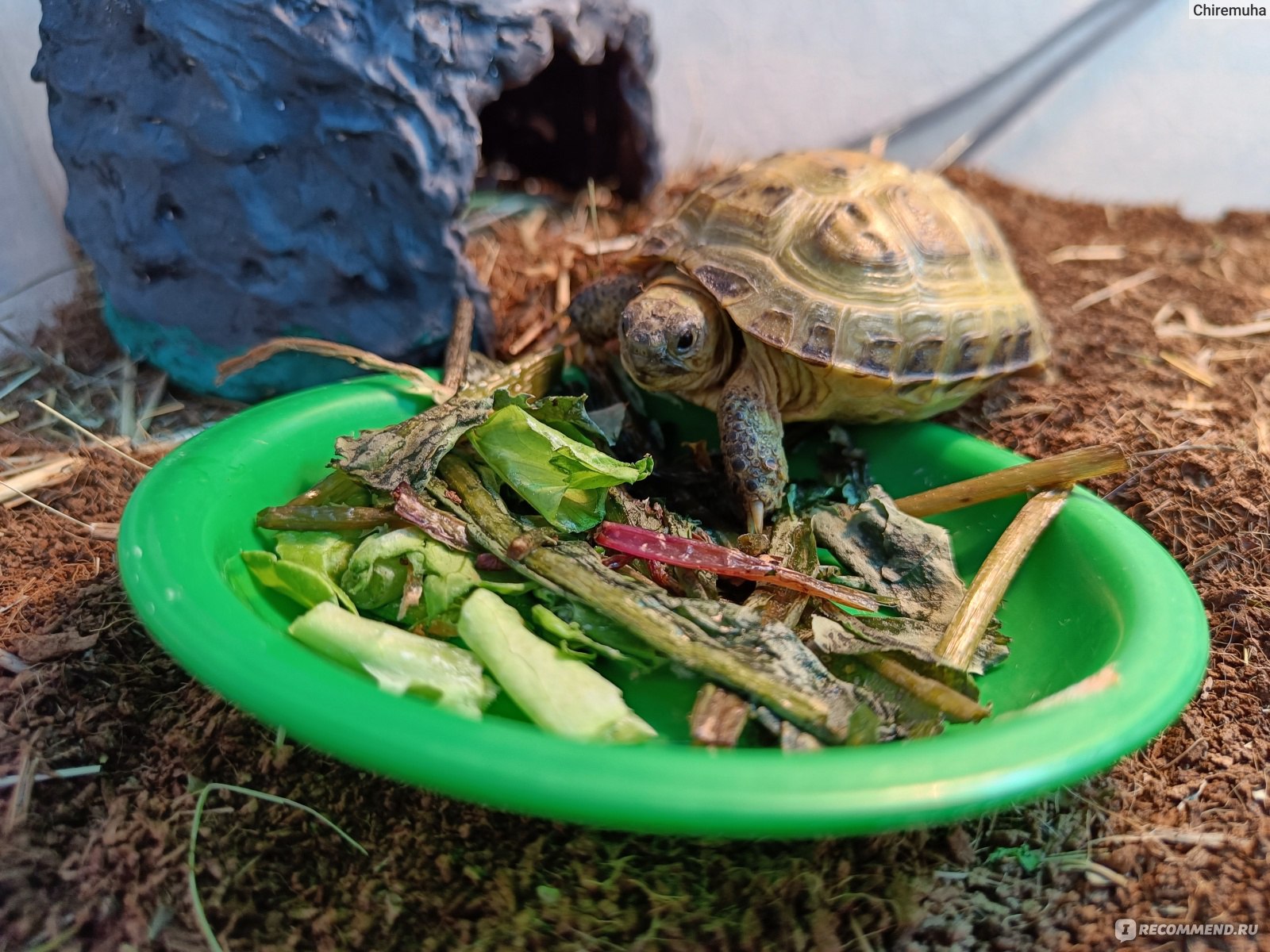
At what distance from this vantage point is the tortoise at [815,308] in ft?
6.99

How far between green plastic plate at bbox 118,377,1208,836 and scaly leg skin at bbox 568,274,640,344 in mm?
877

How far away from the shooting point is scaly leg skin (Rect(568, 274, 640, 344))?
2.50 m

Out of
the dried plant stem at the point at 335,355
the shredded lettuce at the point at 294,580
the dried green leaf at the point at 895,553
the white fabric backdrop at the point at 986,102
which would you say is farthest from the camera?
the white fabric backdrop at the point at 986,102

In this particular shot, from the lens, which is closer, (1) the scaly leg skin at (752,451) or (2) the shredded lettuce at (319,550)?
(2) the shredded lettuce at (319,550)

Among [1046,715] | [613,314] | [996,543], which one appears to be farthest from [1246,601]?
[613,314]

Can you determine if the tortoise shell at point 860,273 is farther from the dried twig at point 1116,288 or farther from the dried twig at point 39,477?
the dried twig at point 39,477

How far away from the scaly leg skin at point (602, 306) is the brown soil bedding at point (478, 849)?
1461mm

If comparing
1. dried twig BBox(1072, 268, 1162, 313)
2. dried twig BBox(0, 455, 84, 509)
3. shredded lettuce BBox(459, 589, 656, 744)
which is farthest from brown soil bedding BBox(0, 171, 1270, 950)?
dried twig BBox(1072, 268, 1162, 313)

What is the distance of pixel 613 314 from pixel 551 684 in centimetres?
141

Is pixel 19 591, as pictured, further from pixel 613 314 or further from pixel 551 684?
pixel 613 314

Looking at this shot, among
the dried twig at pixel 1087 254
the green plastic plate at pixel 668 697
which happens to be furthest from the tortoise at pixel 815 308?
the dried twig at pixel 1087 254

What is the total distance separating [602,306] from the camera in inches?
99.5

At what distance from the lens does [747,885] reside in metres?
1.42

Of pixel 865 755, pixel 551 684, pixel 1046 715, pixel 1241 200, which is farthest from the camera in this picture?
pixel 1241 200
